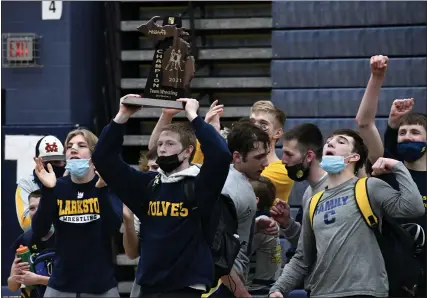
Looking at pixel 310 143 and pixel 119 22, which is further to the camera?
pixel 119 22

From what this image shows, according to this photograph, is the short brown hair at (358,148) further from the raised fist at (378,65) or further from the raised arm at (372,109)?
the raised fist at (378,65)

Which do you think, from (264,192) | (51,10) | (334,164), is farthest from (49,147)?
(51,10)

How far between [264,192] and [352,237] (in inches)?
39.6

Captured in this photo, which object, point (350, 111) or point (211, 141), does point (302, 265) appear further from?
point (350, 111)

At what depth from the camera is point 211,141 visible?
571 cm

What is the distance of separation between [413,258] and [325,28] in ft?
17.1

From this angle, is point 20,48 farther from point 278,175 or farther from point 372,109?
point 372,109

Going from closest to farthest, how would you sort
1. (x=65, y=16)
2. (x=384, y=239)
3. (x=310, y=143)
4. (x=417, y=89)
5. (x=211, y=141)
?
1. (x=211, y=141)
2. (x=384, y=239)
3. (x=310, y=143)
4. (x=417, y=89)
5. (x=65, y=16)

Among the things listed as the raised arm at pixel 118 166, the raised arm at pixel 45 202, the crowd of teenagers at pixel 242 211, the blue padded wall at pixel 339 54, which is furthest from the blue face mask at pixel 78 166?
the blue padded wall at pixel 339 54

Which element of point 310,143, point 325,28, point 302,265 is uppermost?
point 325,28

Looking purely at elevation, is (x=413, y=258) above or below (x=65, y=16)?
below

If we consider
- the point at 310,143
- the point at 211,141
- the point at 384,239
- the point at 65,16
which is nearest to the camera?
the point at 211,141

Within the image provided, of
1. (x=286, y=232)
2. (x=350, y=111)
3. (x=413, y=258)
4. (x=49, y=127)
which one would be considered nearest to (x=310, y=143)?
(x=286, y=232)

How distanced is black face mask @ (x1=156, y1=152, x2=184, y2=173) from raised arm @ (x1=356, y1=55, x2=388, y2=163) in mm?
1164
